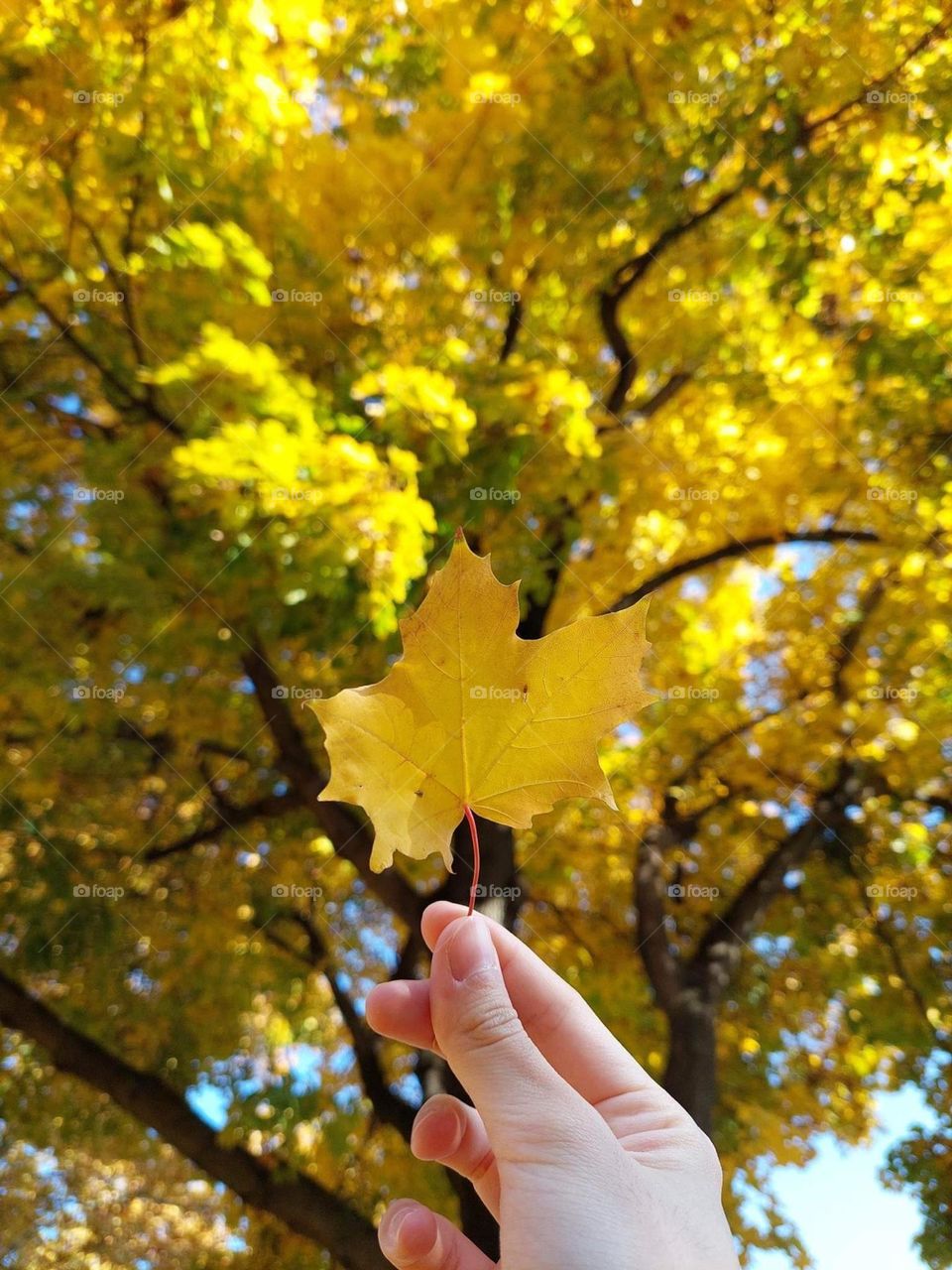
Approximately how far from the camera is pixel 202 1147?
463 cm

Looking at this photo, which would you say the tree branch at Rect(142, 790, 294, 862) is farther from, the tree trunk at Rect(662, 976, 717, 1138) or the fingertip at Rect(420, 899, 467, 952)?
the fingertip at Rect(420, 899, 467, 952)

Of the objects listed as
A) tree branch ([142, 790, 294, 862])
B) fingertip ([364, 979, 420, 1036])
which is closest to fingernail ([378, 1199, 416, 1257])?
fingertip ([364, 979, 420, 1036])

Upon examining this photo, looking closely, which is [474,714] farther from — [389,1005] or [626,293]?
[626,293]

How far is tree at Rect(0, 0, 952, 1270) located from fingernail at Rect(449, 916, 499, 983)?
2257 millimetres

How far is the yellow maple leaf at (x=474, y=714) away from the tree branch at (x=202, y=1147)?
13.9 feet

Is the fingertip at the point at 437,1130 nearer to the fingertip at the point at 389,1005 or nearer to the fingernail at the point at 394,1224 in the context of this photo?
the fingernail at the point at 394,1224

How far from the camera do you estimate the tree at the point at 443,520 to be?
13.0ft

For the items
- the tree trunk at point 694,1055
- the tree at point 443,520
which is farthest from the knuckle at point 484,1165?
the tree trunk at point 694,1055

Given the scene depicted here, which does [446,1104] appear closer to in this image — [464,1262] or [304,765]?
[464,1262]

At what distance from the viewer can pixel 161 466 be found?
14.4 feet

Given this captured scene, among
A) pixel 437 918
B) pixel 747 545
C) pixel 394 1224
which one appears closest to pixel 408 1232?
pixel 394 1224

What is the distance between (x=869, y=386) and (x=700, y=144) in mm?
1675

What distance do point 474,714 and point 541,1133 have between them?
2.05ft

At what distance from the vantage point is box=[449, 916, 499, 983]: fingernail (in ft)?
4.60
